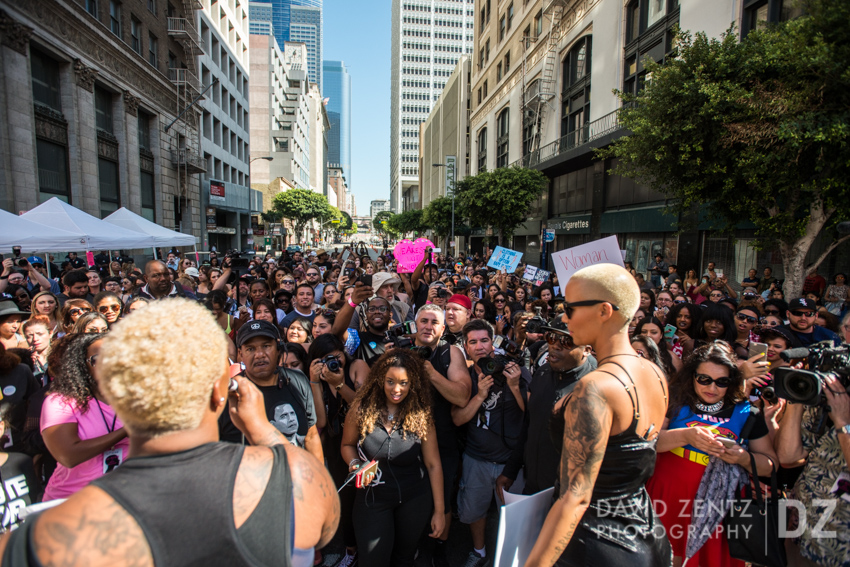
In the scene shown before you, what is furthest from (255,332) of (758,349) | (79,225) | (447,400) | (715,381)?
(79,225)

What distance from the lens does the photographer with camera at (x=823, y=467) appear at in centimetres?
215

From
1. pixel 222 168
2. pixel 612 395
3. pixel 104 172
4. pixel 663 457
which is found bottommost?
pixel 663 457

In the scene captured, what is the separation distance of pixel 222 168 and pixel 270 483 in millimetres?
43794

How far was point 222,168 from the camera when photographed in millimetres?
39719

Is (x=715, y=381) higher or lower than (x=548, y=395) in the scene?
higher

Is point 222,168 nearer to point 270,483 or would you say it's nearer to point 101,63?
point 101,63

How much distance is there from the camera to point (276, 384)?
3111 mm

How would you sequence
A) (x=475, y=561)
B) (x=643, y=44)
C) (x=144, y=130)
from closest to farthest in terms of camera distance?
(x=475, y=561)
(x=643, y=44)
(x=144, y=130)

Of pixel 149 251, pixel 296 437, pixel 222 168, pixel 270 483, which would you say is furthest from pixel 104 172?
pixel 270 483

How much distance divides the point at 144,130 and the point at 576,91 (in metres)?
24.2

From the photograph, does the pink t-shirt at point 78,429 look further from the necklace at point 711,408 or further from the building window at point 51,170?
the building window at point 51,170

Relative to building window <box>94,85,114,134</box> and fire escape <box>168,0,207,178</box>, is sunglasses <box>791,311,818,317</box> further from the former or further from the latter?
fire escape <box>168,0,207,178</box>

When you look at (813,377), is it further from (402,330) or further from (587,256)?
(587,256)

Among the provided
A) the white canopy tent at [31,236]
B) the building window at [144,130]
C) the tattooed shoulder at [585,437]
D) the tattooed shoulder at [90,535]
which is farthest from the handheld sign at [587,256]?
the building window at [144,130]
